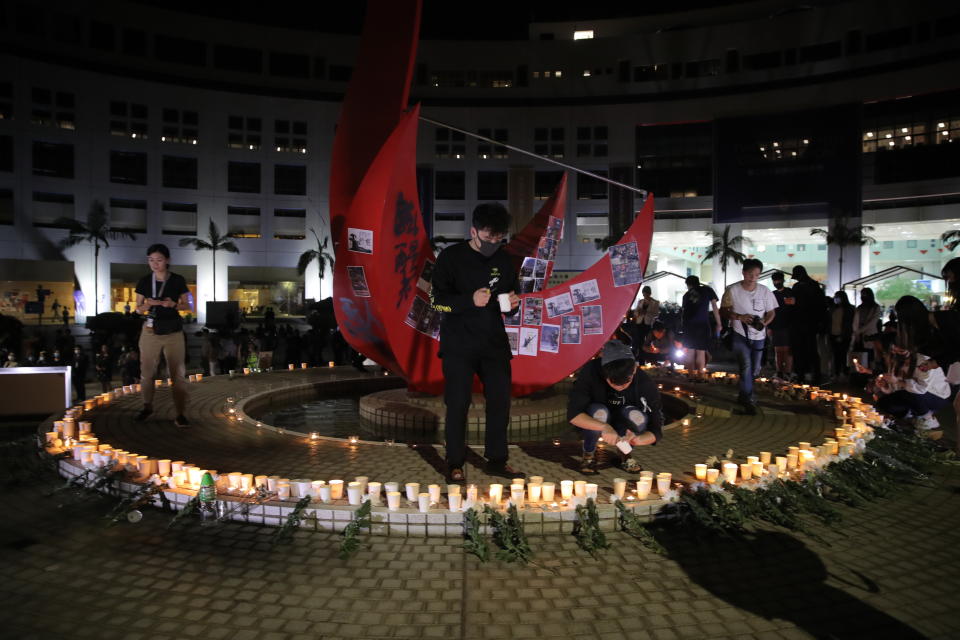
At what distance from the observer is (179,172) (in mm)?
41406

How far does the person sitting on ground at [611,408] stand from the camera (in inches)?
184

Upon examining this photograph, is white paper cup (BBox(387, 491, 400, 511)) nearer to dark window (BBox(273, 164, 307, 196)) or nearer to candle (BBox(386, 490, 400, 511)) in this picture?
candle (BBox(386, 490, 400, 511))

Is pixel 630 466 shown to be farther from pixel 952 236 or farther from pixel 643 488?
pixel 952 236

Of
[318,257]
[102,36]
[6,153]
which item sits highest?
[102,36]

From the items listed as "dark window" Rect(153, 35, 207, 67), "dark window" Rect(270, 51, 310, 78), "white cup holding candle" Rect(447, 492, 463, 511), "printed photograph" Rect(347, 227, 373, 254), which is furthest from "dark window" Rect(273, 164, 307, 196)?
"white cup holding candle" Rect(447, 492, 463, 511)

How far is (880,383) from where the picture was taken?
650 centimetres

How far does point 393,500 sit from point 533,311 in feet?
13.1

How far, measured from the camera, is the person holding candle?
24.5ft

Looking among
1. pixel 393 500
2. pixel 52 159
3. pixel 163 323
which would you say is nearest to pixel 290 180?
pixel 52 159

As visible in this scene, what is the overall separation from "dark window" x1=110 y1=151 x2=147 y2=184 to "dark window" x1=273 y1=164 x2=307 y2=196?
844 centimetres

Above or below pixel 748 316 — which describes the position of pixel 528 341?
below

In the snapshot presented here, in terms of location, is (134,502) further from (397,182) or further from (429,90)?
(429,90)

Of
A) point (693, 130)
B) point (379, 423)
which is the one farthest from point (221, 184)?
point (379, 423)

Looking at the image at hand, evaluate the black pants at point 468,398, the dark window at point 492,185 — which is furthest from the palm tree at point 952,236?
the black pants at point 468,398
